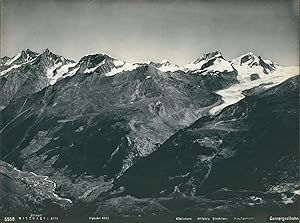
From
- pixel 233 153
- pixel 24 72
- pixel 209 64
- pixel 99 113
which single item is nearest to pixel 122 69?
pixel 99 113

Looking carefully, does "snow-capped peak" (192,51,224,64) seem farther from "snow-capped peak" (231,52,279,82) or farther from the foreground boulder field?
"snow-capped peak" (231,52,279,82)

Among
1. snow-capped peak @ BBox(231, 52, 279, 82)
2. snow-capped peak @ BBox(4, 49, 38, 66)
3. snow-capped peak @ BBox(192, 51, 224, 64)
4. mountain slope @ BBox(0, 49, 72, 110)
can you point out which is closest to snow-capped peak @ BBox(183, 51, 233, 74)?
snow-capped peak @ BBox(192, 51, 224, 64)

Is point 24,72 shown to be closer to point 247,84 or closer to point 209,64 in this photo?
point 209,64

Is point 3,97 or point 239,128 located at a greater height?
point 3,97

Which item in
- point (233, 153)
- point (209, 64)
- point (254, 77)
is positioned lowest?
point (233, 153)

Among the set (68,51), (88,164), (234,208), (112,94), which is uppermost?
(68,51)

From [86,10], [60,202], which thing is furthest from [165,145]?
[86,10]

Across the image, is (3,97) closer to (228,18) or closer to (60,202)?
(60,202)
